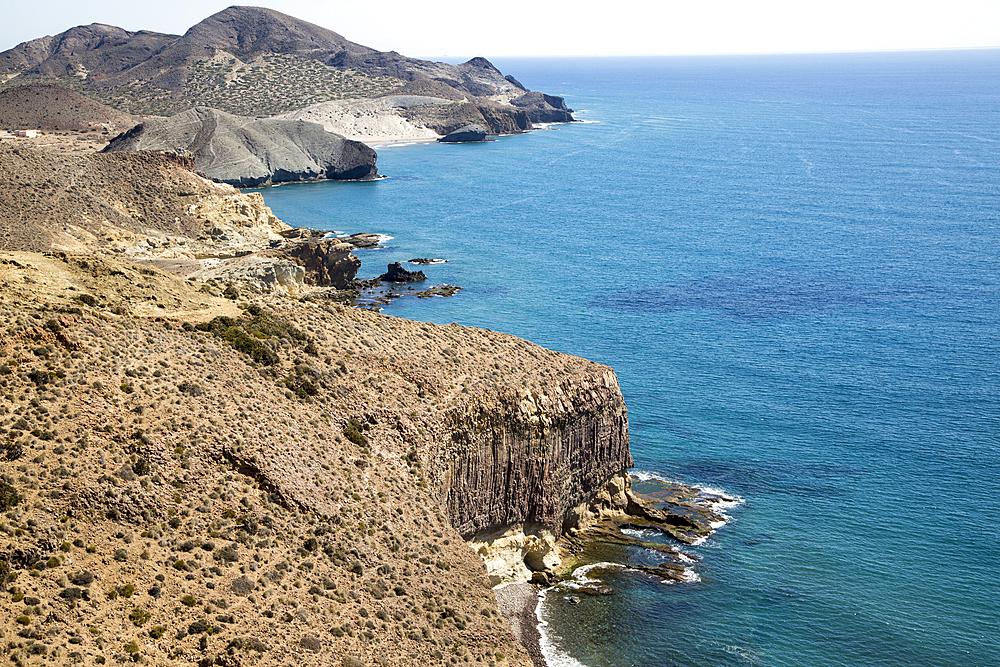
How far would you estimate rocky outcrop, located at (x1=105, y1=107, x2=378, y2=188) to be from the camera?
162 meters

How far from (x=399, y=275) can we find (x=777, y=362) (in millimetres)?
44422

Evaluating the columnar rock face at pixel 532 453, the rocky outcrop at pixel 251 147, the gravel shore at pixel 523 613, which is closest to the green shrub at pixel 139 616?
the columnar rock face at pixel 532 453

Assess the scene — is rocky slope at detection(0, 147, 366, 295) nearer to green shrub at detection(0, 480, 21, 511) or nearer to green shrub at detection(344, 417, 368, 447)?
green shrub at detection(344, 417, 368, 447)

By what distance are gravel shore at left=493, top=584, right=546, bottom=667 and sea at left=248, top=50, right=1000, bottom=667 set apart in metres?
0.70

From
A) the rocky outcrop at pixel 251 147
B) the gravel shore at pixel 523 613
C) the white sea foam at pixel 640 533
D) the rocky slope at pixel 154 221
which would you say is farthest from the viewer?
the rocky outcrop at pixel 251 147

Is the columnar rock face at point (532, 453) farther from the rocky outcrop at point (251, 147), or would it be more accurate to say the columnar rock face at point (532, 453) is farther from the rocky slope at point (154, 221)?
the rocky outcrop at point (251, 147)

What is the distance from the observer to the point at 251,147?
170250mm

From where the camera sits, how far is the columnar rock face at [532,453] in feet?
145

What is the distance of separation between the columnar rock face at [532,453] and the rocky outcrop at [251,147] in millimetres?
122111

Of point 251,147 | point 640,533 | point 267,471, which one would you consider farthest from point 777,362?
point 251,147

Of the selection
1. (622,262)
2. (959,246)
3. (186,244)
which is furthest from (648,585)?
(959,246)

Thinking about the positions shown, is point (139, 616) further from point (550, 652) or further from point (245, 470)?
point (550, 652)

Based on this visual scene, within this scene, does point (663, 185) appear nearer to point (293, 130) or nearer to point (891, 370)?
point (293, 130)

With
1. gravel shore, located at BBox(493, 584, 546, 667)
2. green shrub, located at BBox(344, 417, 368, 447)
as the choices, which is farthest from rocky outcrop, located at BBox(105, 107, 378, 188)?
gravel shore, located at BBox(493, 584, 546, 667)
